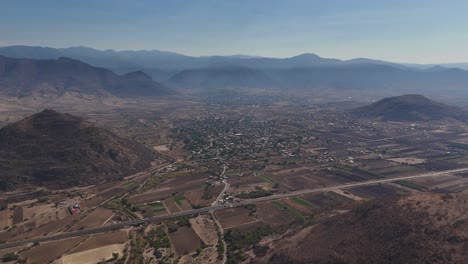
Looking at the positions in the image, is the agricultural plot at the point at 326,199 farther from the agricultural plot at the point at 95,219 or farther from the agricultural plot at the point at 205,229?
the agricultural plot at the point at 95,219

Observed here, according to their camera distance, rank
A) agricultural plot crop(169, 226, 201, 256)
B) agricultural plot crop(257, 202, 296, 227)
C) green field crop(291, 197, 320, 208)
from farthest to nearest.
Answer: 1. green field crop(291, 197, 320, 208)
2. agricultural plot crop(257, 202, 296, 227)
3. agricultural plot crop(169, 226, 201, 256)

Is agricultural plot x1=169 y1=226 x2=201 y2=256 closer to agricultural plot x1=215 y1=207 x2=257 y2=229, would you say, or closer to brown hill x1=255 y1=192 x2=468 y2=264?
agricultural plot x1=215 y1=207 x2=257 y2=229

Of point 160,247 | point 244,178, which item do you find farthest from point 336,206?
point 160,247

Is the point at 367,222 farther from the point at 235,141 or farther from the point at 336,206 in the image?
the point at 235,141

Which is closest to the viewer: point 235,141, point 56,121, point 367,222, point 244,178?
point 367,222

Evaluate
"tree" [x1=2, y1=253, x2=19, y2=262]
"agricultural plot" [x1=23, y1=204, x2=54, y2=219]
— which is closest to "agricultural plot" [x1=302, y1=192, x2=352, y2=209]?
"agricultural plot" [x1=23, y1=204, x2=54, y2=219]

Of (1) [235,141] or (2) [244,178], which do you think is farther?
(1) [235,141]

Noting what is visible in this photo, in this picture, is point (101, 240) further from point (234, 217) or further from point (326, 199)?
point (326, 199)
